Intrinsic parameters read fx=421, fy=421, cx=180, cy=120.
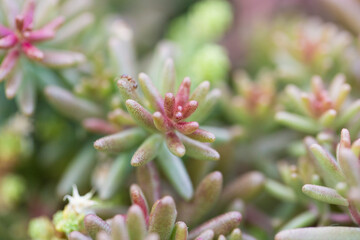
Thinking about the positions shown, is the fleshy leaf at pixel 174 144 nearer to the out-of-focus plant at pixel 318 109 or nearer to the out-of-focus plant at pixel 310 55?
the out-of-focus plant at pixel 318 109

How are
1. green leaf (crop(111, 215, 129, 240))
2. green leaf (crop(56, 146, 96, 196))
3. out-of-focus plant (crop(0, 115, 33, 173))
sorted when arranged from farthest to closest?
1. out-of-focus plant (crop(0, 115, 33, 173))
2. green leaf (crop(56, 146, 96, 196))
3. green leaf (crop(111, 215, 129, 240))

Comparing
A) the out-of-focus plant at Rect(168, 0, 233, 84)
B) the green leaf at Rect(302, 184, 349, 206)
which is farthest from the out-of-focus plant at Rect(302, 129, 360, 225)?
the out-of-focus plant at Rect(168, 0, 233, 84)

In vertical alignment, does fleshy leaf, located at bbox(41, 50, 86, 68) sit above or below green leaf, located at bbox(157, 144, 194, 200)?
above

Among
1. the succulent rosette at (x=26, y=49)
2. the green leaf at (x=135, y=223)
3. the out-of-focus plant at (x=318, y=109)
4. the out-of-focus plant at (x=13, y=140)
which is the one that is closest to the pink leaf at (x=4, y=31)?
the succulent rosette at (x=26, y=49)

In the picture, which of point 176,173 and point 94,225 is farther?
point 176,173

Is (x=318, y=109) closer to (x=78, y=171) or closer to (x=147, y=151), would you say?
(x=147, y=151)

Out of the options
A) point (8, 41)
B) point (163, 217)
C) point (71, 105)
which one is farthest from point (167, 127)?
point (8, 41)

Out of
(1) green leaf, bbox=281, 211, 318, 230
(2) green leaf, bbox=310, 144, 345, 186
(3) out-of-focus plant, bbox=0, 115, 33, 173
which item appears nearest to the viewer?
(2) green leaf, bbox=310, 144, 345, 186

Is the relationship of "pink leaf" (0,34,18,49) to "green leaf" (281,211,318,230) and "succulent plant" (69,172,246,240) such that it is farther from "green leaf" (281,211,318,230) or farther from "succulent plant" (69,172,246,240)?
"green leaf" (281,211,318,230)

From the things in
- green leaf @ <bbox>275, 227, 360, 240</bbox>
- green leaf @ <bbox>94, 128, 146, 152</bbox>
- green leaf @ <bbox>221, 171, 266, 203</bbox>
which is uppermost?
green leaf @ <bbox>94, 128, 146, 152</bbox>
